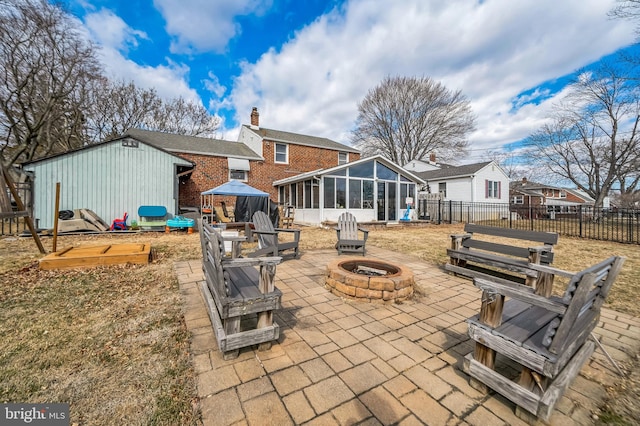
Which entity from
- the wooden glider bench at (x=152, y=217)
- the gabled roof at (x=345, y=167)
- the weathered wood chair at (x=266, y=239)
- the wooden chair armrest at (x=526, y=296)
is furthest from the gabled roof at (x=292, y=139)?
the wooden chair armrest at (x=526, y=296)

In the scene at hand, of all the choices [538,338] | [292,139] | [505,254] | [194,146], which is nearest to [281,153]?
[292,139]

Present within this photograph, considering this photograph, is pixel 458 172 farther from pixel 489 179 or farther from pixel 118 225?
pixel 118 225

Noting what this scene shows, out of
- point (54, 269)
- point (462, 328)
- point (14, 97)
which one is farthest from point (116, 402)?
point (14, 97)

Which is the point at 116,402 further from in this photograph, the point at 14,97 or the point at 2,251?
the point at 14,97

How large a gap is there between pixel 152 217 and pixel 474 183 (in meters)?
21.3

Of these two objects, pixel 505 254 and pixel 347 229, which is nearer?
pixel 505 254

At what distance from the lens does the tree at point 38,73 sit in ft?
41.8

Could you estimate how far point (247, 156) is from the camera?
1658 cm

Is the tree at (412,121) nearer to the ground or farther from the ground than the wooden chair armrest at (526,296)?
farther from the ground

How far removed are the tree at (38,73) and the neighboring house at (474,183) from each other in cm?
2542

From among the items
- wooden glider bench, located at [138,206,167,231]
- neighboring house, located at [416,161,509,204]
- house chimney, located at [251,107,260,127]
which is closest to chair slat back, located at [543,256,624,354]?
wooden glider bench, located at [138,206,167,231]

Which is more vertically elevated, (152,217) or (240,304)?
(152,217)

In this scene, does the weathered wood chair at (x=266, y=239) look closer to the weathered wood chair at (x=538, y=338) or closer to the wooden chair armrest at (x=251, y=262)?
the wooden chair armrest at (x=251, y=262)

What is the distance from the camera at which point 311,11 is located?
1034 centimetres
